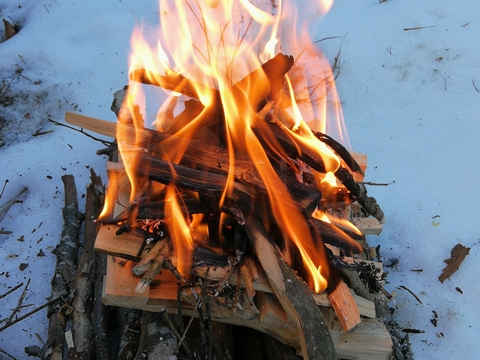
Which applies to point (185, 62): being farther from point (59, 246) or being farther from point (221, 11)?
point (59, 246)

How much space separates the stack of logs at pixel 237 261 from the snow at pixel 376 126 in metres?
0.66

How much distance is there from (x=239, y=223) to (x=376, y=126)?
6.23 feet

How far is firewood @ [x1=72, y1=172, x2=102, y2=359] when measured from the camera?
2.08m

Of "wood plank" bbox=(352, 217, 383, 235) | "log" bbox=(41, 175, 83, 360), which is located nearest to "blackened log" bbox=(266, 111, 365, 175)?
"wood plank" bbox=(352, 217, 383, 235)

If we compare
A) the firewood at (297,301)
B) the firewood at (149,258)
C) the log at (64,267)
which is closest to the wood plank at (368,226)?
the firewood at (297,301)

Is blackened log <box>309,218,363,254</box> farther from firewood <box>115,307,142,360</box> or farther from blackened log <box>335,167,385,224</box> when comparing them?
firewood <box>115,307,142,360</box>

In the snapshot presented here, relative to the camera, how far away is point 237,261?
1810mm

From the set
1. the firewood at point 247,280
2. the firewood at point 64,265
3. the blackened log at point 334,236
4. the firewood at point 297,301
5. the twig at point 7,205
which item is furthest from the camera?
the twig at point 7,205

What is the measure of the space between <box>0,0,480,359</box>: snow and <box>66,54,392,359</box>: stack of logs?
0.66 meters

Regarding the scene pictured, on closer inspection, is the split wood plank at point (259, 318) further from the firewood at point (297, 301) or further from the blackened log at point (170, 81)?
the blackened log at point (170, 81)

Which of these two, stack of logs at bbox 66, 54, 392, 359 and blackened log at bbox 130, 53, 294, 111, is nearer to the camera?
stack of logs at bbox 66, 54, 392, 359

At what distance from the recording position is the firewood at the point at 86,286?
2.08 meters

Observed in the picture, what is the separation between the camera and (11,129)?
3332 mm

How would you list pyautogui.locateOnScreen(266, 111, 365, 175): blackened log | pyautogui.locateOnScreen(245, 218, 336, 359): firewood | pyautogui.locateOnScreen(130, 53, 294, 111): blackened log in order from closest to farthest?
pyautogui.locateOnScreen(245, 218, 336, 359): firewood
pyautogui.locateOnScreen(266, 111, 365, 175): blackened log
pyautogui.locateOnScreen(130, 53, 294, 111): blackened log
